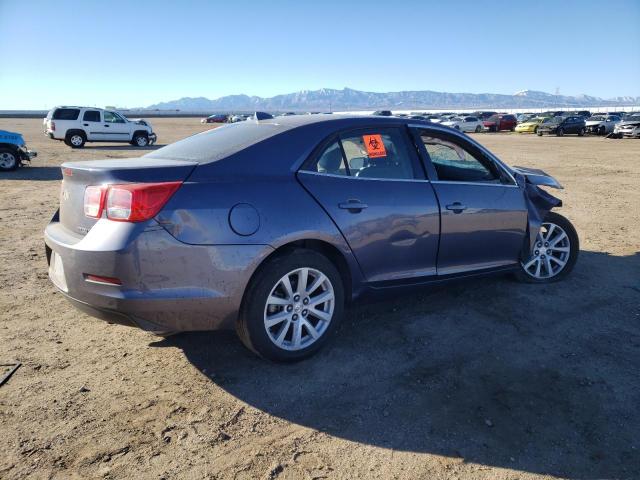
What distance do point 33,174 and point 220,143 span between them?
41.3ft

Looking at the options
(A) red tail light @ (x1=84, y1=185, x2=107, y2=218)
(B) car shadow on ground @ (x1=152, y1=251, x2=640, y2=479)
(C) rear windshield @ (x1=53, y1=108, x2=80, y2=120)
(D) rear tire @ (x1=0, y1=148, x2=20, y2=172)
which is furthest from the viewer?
(C) rear windshield @ (x1=53, y1=108, x2=80, y2=120)

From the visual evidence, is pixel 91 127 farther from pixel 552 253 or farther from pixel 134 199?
pixel 134 199

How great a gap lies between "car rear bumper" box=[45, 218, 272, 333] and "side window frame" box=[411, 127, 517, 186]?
1670 millimetres

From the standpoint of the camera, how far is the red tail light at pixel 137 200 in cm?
292

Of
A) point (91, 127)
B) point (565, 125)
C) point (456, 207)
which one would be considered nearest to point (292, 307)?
point (456, 207)

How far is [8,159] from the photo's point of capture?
47.3 ft

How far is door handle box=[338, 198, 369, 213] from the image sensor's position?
3514 millimetres

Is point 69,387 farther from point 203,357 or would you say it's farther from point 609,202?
point 609,202

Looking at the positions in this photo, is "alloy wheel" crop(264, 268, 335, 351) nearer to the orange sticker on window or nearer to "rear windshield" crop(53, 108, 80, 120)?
the orange sticker on window

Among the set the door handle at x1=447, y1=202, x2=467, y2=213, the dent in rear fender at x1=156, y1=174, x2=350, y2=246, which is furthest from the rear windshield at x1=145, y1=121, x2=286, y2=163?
the door handle at x1=447, y1=202, x2=467, y2=213

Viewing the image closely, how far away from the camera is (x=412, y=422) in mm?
2891

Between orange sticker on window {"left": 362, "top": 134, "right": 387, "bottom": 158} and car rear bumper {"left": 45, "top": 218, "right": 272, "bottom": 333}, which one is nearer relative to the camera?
car rear bumper {"left": 45, "top": 218, "right": 272, "bottom": 333}

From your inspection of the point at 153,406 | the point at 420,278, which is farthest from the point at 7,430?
the point at 420,278

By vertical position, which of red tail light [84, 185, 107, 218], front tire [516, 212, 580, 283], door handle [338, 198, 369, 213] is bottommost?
front tire [516, 212, 580, 283]
